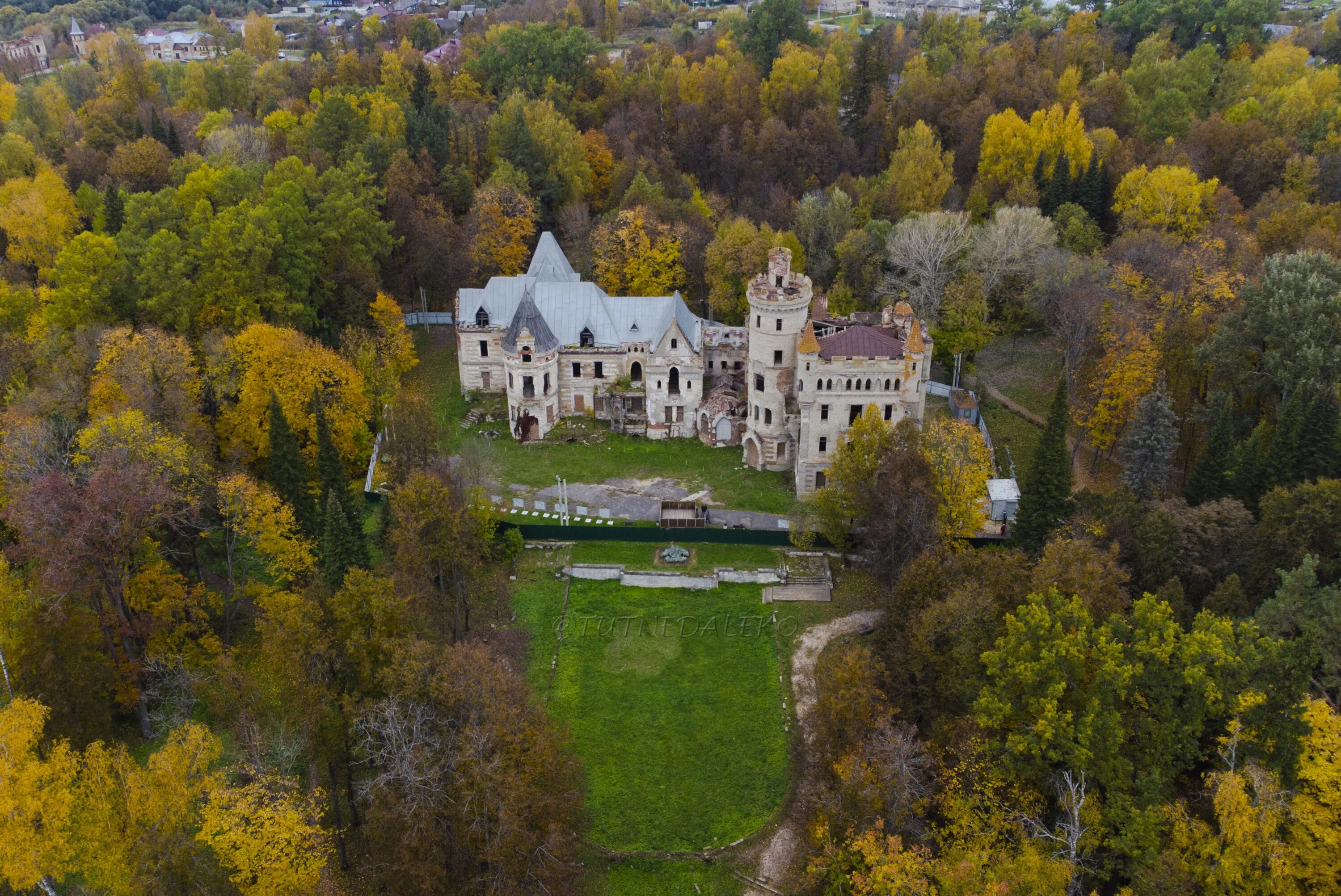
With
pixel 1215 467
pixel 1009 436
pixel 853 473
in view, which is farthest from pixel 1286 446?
pixel 853 473

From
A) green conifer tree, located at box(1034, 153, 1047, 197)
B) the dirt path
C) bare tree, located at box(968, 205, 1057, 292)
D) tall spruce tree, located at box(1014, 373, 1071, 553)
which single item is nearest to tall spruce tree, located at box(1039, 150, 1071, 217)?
green conifer tree, located at box(1034, 153, 1047, 197)

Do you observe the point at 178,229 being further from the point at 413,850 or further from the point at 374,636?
the point at 413,850

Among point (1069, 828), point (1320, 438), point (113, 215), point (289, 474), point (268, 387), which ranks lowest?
point (1069, 828)

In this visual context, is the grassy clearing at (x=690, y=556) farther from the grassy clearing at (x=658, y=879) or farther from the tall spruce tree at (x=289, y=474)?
the grassy clearing at (x=658, y=879)

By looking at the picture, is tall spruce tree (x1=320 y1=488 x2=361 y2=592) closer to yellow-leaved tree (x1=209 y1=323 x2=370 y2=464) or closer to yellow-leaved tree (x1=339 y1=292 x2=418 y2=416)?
yellow-leaved tree (x1=209 y1=323 x2=370 y2=464)

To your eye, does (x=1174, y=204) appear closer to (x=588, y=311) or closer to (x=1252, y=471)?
(x=1252, y=471)

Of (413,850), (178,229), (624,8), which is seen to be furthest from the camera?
(624,8)

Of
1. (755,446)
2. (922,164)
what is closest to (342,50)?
(922,164)
